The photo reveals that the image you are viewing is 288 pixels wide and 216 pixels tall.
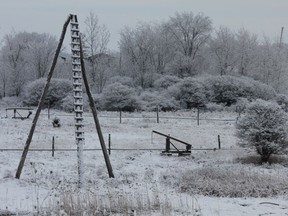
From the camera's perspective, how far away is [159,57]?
58.2 metres

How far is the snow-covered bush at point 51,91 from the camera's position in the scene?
44906mm

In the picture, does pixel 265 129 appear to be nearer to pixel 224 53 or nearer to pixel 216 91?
pixel 216 91

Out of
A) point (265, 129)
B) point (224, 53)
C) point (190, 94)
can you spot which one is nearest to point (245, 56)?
point (224, 53)

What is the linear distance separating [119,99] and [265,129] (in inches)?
986

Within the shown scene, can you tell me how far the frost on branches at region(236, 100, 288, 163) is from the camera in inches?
691

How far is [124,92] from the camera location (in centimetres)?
4178

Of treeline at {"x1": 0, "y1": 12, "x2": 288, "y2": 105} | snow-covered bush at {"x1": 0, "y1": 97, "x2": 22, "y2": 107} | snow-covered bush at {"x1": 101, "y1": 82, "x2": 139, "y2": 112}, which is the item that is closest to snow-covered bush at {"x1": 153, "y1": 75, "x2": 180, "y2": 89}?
treeline at {"x1": 0, "y1": 12, "x2": 288, "y2": 105}

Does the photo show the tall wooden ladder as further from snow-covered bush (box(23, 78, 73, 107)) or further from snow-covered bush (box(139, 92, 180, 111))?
snow-covered bush (box(23, 78, 73, 107))

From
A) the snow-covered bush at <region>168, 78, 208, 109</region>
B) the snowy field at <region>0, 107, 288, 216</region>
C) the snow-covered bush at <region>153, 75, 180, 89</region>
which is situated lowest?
the snowy field at <region>0, 107, 288, 216</region>

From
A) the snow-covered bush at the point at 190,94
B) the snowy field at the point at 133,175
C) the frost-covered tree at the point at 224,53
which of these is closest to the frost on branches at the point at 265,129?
the snowy field at the point at 133,175

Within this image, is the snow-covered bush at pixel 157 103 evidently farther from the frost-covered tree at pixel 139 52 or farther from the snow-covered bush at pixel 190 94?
the frost-covered tree at pixel 139 52

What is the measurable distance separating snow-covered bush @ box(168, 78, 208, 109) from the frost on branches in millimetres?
25445

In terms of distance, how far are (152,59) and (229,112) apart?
768 inches

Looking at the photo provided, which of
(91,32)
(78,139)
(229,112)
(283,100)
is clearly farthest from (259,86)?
(78,139)
